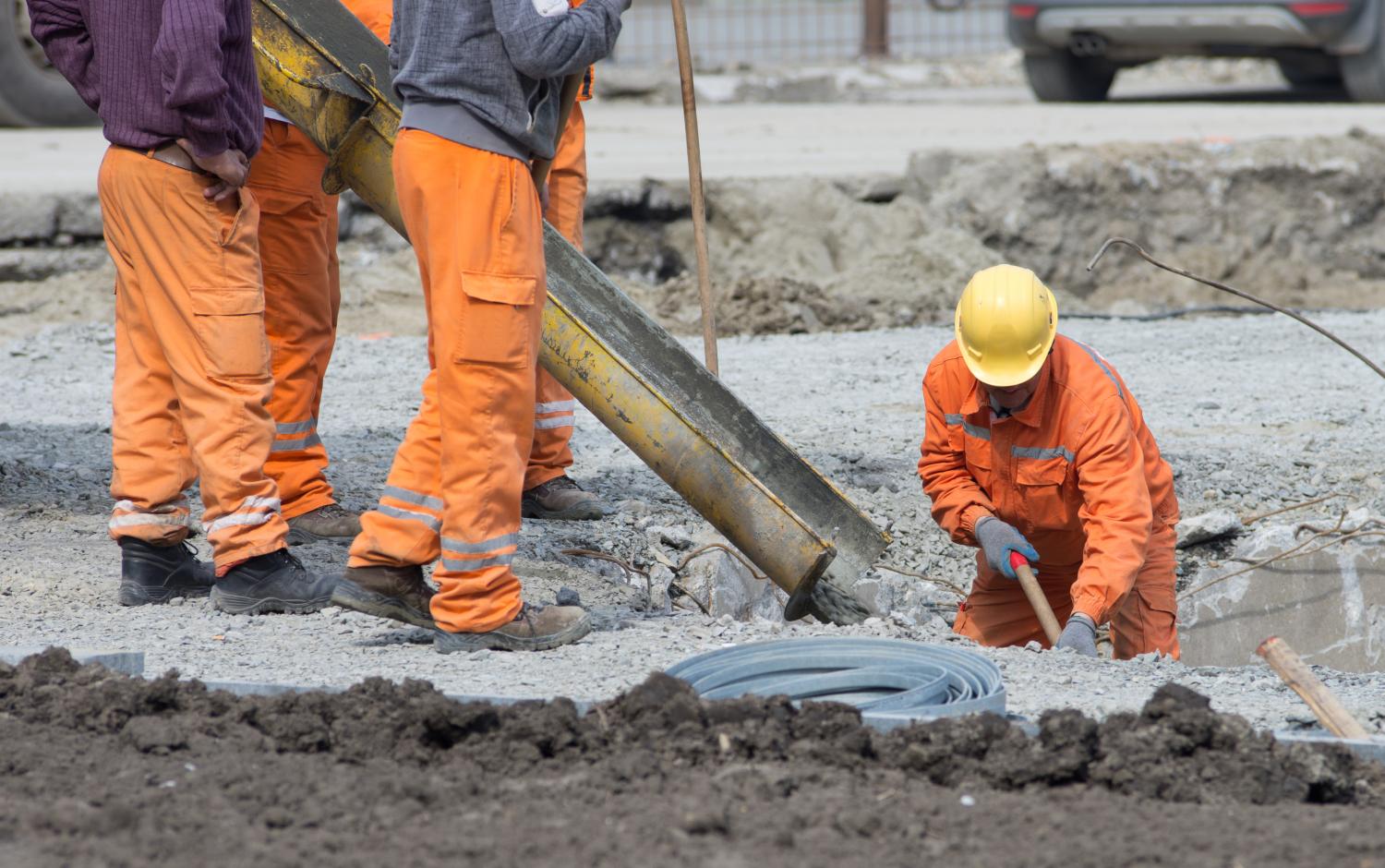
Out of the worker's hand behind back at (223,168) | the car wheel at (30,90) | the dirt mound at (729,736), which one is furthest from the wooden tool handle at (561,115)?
the car wheel at (30,90)

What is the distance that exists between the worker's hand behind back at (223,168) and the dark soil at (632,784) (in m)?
1.21

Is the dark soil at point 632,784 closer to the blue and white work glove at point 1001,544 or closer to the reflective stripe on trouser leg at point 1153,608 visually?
the blue and white work glove at point 1001,544

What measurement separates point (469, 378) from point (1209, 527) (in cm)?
327

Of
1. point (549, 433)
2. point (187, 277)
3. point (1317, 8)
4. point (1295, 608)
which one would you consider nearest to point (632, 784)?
point (187, 277)

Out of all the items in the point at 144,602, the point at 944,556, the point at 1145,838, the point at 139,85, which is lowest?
the point at 944,556

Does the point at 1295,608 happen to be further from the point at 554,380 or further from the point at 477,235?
the point at 477,235

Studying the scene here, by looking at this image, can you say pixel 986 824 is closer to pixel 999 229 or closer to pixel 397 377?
pixel 397 377

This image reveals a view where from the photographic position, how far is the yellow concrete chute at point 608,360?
13.3 ft

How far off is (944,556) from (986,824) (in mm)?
3234

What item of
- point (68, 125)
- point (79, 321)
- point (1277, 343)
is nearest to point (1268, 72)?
point (1277, 343)

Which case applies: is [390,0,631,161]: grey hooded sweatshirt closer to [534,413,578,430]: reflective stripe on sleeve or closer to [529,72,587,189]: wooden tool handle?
[529,72,587,189]: wooden tool handle

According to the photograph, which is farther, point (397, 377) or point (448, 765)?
point (397, 377)

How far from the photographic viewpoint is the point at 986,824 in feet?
8.76

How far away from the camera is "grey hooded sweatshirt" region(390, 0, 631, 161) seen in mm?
3375
